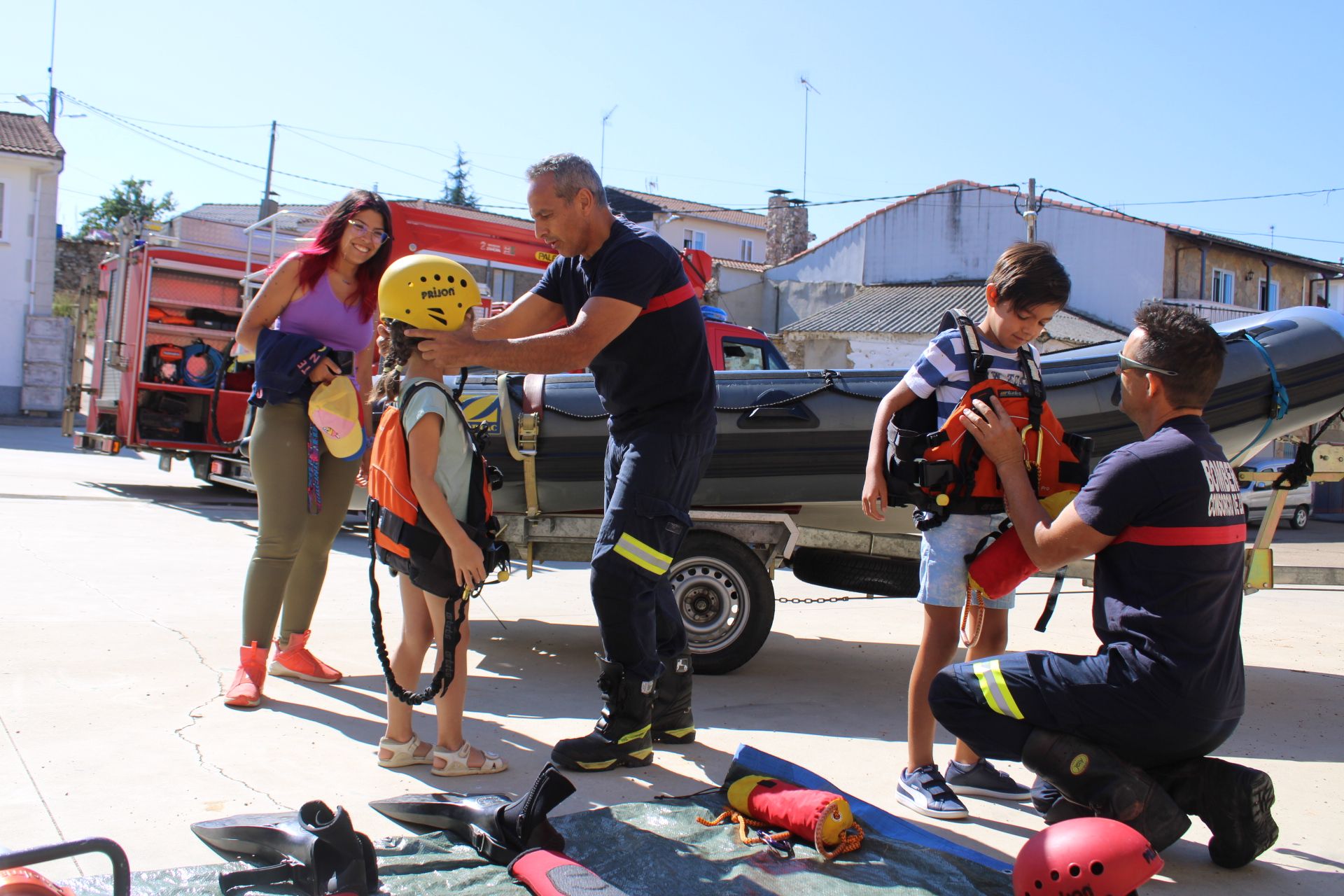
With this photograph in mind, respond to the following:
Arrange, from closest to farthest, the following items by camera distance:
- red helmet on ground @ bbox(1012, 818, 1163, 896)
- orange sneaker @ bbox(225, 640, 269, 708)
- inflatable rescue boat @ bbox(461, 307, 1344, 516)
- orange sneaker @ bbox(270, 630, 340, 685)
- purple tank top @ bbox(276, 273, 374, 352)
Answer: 1. red helmet on ground @ bbox(1012, 818, 1163, 896)
2. orange sneaker @ bbox(225, 640, 269, 708)
3. purple tank top @ bbox(276, 273, 374, 352)
4. orange sneaker @ bbox(270, 630, 340, 685)
5. inflatable rescue boat @ bbox(461, 307, 1344, 516)

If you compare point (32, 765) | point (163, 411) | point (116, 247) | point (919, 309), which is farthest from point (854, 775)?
point (919, 309)

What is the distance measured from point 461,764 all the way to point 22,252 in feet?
102

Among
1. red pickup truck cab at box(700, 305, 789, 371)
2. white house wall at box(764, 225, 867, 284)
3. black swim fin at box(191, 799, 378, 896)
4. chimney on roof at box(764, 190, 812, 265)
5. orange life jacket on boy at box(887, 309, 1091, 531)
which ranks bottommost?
black swim fin at box(191, 799, 378, 896)

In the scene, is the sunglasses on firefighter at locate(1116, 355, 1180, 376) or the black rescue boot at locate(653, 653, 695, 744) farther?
the black rescue boot at locate(653, 653, 695, 744)

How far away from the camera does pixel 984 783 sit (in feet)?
11.3

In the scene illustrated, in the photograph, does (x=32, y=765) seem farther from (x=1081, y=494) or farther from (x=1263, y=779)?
(x=1263, y=779)

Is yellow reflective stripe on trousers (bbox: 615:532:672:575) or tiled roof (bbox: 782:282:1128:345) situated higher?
tiled roof (bbox: 782:282:1128:345)

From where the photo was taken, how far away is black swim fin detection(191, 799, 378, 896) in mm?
2385

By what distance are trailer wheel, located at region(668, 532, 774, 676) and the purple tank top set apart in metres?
1.73

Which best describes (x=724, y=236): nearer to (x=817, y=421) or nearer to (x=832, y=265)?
(x=832, y=265)

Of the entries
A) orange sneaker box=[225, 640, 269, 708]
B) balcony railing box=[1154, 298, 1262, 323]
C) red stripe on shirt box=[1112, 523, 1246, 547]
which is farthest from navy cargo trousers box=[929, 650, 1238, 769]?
balcony railing box=[1154, 298, 1262, 323]

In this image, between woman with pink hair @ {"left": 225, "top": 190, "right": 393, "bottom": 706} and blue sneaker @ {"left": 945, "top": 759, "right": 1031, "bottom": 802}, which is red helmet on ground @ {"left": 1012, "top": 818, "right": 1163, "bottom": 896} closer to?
blue sneaker @ {"left": 945, "top": 759, "right": 1031, "bottom": 802}

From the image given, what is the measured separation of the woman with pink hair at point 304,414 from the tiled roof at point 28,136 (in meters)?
29.6

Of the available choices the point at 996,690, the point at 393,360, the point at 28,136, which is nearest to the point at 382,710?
the point at 393,360
